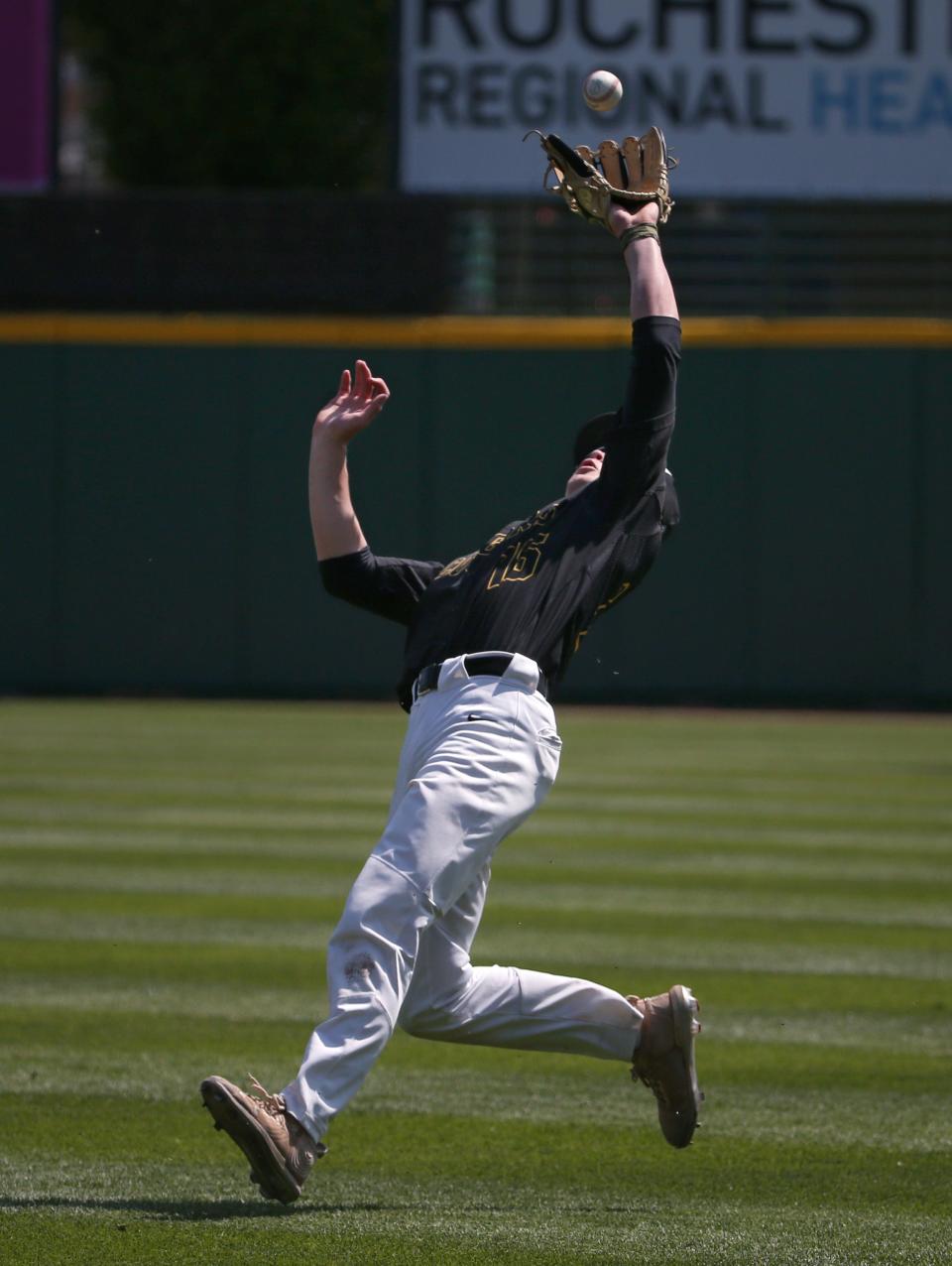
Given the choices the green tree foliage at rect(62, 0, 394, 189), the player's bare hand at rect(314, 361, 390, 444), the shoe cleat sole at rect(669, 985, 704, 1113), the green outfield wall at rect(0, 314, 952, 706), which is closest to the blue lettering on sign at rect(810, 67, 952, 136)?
the green outfield wall at rect(0, 314, 952, 706)

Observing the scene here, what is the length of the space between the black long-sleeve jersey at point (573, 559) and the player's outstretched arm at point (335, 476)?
10.8 inches

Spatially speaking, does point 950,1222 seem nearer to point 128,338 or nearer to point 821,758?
point 821,758

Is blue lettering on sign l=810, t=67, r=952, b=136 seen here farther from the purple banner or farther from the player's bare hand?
the player's bare hand

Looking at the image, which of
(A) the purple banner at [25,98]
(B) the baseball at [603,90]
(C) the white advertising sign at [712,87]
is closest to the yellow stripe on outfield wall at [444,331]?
(C) the white advertising sign at [712,87]

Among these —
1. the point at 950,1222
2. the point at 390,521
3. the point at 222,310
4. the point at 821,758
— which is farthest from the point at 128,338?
the point at 950,1222

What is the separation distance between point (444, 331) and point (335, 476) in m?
17.1

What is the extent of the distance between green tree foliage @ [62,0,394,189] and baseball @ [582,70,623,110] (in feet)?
121

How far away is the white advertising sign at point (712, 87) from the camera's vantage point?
2197 cm

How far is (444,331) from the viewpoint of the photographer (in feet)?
71.8

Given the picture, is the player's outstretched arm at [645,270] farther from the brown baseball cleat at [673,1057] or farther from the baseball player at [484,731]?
the brown baseball cleat at [673,1057]

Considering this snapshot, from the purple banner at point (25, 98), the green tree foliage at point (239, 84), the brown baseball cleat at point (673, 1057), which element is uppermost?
the green tree foliage at point (239, 84)

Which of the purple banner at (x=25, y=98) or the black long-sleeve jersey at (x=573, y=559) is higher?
the purple banner at (x=25, y=98)

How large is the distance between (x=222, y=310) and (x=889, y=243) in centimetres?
722

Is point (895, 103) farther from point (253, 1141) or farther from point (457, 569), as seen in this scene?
point (253, 1141)
